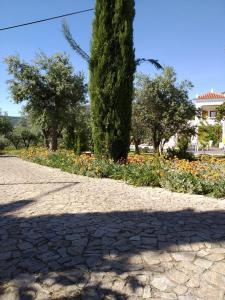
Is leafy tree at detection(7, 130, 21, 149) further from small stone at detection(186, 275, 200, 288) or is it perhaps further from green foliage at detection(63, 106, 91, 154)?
small stone at detection(186, 275, 200, 288)

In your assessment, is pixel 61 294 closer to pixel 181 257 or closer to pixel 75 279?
pixel 75 279

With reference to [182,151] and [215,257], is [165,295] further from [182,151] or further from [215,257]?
[182,151]

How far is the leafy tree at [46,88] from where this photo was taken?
23.5m

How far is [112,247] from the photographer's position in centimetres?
479

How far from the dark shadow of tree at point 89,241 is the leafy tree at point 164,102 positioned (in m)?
18.1

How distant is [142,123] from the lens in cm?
2548

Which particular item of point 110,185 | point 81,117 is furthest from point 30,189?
point 81,117

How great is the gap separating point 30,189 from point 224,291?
724 cm

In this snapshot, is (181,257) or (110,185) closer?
(181,257)

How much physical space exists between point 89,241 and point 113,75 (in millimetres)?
9724

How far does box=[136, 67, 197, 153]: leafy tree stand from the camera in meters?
24.3

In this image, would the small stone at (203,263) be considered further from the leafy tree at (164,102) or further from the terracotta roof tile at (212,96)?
the terracotta roof tile at (212,96)

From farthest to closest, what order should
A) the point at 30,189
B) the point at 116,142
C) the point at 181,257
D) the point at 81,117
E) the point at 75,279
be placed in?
the point at 81,117, the point at 116,142, the point at 30,189, the point at 181,257, the point at 75,279

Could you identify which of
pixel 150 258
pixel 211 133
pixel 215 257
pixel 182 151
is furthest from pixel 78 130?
pixel 211 133
